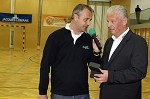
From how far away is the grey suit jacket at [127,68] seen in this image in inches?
79.0

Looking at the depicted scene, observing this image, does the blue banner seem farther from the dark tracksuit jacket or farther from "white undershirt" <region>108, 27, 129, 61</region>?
"white undershirt" <region>108, 27, 129, 61</region>

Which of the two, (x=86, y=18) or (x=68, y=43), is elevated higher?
(x=86, y=18)

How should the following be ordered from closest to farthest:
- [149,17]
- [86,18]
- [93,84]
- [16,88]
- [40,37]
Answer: [86,18]
[16,88]
[93,84]
[149,17]
[40,37]

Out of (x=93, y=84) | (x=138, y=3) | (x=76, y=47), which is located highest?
(x=138, y=3)

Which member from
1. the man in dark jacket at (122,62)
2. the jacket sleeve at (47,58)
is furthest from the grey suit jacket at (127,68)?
the jacket sleeve at (47,58)

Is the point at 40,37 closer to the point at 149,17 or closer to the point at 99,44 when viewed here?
the point at 149,17

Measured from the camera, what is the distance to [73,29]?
8.16 ft

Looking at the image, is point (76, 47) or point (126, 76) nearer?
point (126, 76)

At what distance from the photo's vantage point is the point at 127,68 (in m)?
2.12

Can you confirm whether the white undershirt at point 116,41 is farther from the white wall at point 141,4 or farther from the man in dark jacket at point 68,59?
the white wall at point 141,4

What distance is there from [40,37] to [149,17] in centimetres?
709

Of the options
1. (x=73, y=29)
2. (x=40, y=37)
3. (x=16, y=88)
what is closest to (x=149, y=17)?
(x=40, y=37)

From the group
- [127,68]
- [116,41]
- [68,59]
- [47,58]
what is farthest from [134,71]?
[47,58]

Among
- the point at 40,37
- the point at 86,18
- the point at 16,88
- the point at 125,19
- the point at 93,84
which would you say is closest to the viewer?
the point at 125,19
